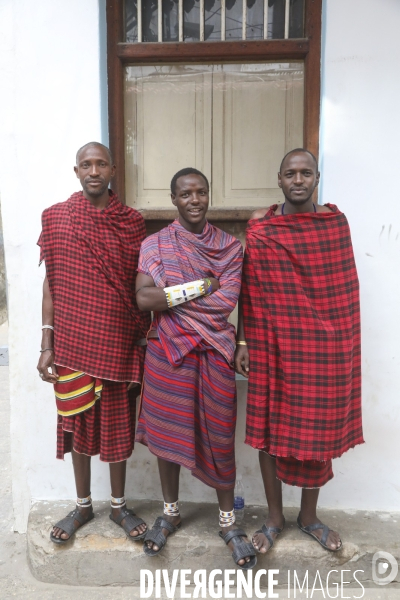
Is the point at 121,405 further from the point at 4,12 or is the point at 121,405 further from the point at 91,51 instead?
the point at 4,12

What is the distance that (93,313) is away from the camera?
7.94 feet

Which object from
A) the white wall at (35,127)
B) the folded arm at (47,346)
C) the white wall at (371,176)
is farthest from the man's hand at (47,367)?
the white wall at (371,176)

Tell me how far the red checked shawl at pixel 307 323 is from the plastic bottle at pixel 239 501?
62 centimetres

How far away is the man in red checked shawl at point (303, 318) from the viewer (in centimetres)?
227

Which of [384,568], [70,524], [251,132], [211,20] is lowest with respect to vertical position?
[384,568]

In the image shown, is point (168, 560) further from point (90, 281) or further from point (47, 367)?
point (90, 281)

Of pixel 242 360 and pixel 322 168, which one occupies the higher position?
pixel 322 168

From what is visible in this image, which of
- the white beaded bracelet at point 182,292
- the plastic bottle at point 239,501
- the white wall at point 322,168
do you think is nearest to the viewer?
the white beaded bracelet at point 182,292

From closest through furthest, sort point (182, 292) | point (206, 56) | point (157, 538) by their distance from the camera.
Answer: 1. point (182, 292)
2. point (157, 538)
3. point (206, 56)

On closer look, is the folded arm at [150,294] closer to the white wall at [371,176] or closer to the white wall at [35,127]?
the white wall at [35,127]

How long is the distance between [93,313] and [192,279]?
0.52 meters

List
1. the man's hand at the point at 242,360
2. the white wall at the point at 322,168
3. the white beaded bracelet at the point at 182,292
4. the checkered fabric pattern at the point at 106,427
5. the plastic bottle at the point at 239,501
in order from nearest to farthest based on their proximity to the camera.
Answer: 1. the white beaded bracelet at the point at 182,292
2. the man's hand at the point at 242,360
3. the checkered fabric pattern at the point at 106,427
4. the white wall at the point at 322,168
5. the plastic bottle at the point at 239,501

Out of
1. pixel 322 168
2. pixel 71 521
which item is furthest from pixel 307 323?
pixel 71 521

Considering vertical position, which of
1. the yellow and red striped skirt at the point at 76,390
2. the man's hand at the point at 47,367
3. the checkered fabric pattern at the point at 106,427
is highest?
the man's hand at the point at 47,367
